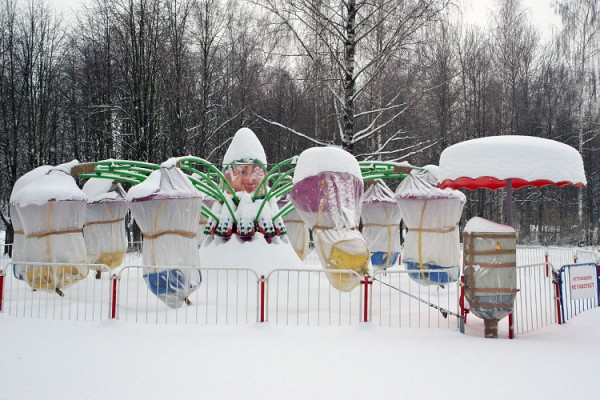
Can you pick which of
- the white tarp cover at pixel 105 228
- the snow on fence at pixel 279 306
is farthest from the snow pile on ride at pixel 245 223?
the white tarp cover at pixel 105 228

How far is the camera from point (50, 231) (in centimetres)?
884

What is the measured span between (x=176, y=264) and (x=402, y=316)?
3.64 metres

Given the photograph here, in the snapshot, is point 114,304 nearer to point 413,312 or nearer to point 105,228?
point 413,312

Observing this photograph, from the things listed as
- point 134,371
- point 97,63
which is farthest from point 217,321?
point 97,63

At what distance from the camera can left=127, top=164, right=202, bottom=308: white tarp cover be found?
776 centimetres

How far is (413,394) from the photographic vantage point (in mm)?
4492

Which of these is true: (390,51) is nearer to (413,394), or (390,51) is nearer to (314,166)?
(314,166)

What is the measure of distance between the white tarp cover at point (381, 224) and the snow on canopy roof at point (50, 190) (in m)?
6.19

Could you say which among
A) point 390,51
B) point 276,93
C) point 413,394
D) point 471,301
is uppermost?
point 276,93

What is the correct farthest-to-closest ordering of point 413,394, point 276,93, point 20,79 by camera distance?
point 276,93 < point 20,79 < point 413,394

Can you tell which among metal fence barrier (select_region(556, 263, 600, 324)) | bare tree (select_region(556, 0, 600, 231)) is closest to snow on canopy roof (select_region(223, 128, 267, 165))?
metal fence barrier (select_region(556, 263, 600, 324))

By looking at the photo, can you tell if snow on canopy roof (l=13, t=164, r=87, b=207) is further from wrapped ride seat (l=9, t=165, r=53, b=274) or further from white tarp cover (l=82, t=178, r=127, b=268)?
white tarp cover (l=82, t=178, r=127, b=268)

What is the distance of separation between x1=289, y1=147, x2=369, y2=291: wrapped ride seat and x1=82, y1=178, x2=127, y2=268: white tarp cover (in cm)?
584

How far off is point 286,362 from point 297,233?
719 cm
